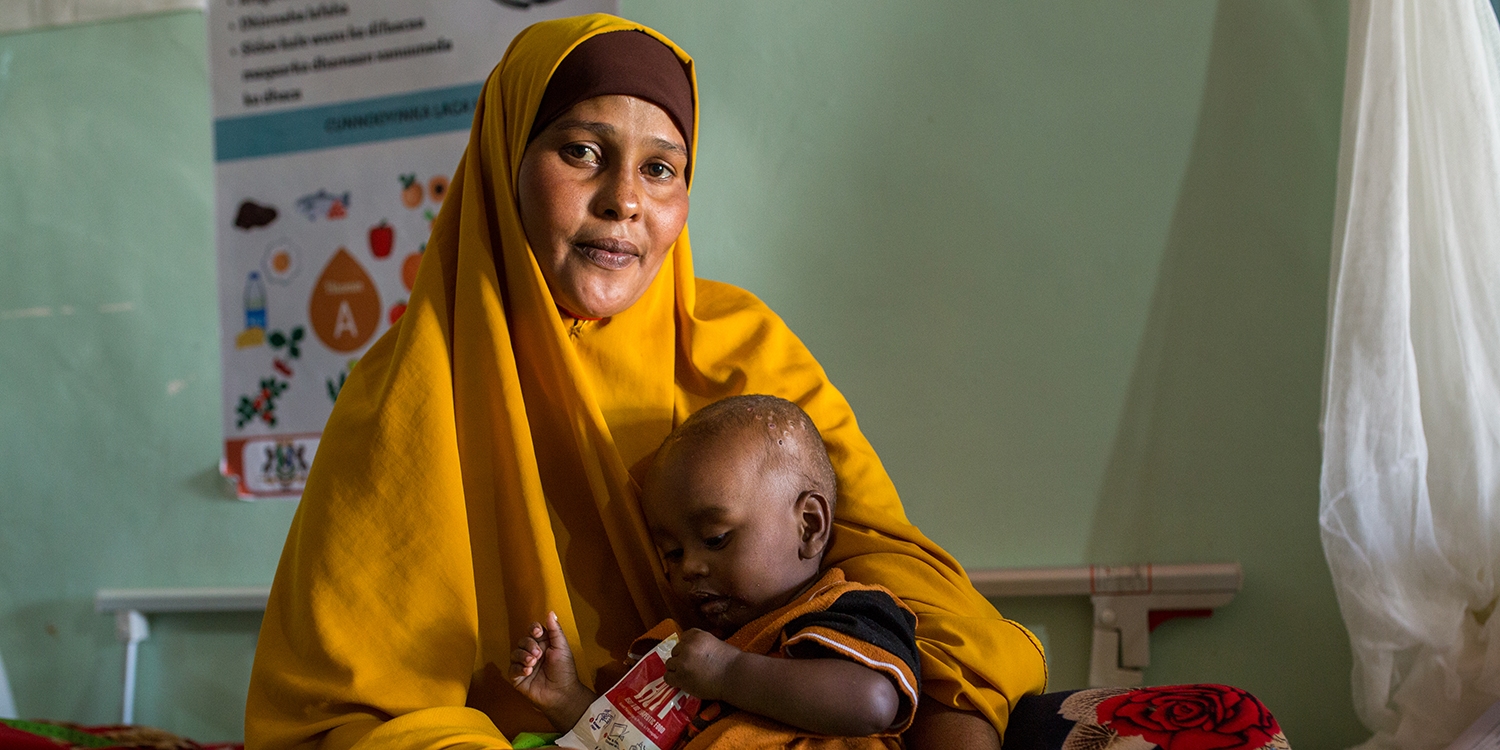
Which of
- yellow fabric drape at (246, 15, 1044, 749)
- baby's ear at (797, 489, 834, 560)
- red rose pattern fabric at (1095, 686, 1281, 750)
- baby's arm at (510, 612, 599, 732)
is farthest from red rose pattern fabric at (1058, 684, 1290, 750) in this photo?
baby's arm at (510, 612, 599, 732)

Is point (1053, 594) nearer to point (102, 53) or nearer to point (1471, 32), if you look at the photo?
point (1471, 32)

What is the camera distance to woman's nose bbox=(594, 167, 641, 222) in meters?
1.37

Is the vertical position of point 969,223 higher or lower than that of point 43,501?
higher

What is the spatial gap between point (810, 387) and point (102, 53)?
235 cm

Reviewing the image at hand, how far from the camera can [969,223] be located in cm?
219

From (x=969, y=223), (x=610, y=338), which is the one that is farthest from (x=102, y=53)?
(x=969, y=223)

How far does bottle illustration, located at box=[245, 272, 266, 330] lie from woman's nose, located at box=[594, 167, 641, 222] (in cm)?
165

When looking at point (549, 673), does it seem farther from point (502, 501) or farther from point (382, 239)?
point (382, 239)

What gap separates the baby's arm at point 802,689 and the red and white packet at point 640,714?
0.13 ft

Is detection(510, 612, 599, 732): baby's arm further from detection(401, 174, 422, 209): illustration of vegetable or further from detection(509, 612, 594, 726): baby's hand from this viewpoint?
detection(401, 174, 422, 209): illustration of vegetable

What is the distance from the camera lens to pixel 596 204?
1.38 meters

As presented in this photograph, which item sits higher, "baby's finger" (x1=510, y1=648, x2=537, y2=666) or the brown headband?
the brown headband

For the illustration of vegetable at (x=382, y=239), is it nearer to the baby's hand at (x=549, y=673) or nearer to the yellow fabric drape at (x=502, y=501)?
the yellow fabric drape at (x=502, y=501)

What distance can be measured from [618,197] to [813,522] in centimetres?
50
